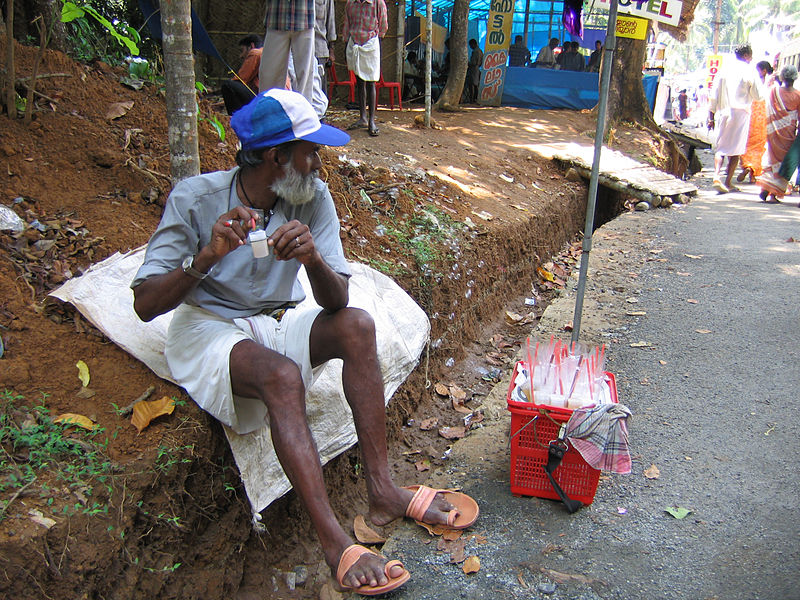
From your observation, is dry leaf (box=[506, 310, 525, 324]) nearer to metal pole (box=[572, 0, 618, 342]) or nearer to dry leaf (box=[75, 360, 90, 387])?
metal pole (box=[572, 0, 618, 342])

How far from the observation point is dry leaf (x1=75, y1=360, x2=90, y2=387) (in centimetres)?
273

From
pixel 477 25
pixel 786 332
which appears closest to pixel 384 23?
pixel 786 332

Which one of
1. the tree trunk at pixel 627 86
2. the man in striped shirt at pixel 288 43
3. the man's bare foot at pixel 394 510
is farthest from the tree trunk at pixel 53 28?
the tree trunk at pixel 627 86

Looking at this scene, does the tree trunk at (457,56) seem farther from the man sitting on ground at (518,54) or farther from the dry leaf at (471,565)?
the dry leaf at (471,565)

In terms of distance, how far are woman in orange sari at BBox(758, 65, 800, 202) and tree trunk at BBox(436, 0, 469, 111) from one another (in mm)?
5106

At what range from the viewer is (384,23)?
25.2 feet

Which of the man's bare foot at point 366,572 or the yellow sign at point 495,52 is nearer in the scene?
the man's bare foot at point 366,572

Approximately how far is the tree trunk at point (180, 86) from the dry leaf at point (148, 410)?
5.00 feet

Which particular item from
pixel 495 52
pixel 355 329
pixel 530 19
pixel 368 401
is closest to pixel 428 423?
pixel 368 401

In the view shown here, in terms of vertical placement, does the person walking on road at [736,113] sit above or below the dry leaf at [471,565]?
above

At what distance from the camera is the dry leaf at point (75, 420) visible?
8.20 ft

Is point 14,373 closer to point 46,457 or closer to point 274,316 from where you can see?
point 46,457

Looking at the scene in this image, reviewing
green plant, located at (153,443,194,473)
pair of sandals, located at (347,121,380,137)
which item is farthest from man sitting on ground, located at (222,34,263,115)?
green plant, located at (153,443,194,473)

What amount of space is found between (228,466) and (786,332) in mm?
3965
